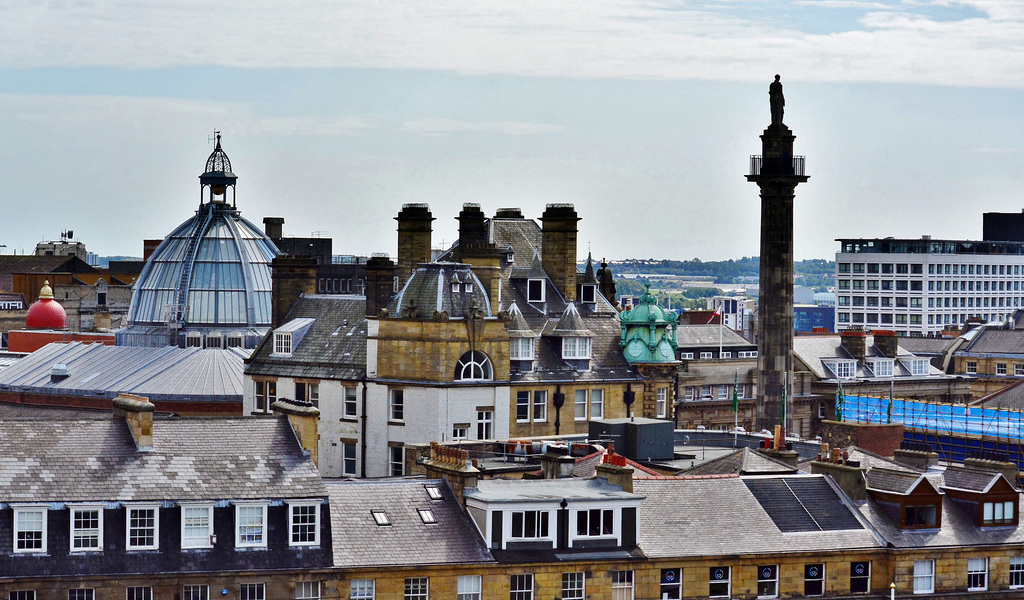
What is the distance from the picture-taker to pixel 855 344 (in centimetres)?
16000

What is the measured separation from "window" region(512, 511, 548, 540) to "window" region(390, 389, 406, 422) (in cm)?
3947

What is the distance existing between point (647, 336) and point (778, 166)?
19.3 metres

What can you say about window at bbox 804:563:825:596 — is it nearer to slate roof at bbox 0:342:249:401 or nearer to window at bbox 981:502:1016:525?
window at bbox 981:502:1016:525

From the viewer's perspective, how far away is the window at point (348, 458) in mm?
108375

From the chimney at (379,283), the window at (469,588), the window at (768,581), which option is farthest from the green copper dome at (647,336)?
the window at (469,588)

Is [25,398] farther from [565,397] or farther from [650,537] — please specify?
[650,537]

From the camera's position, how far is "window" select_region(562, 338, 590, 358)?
113 m

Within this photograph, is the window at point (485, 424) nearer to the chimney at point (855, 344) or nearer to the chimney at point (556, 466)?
the chimney at point (556, 466)

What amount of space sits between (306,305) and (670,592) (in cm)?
5608

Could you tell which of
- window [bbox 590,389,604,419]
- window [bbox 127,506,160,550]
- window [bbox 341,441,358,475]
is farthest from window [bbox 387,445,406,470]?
window [bbox 127,506,160,550]

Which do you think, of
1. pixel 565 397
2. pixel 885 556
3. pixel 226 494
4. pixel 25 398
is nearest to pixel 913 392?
pixel 565 397

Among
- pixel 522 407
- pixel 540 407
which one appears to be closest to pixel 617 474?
pixel 522 407

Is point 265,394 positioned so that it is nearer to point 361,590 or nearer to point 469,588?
point 469,588

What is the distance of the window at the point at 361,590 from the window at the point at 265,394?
50790 millimetres
